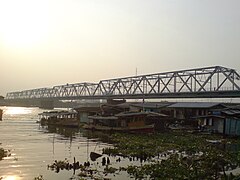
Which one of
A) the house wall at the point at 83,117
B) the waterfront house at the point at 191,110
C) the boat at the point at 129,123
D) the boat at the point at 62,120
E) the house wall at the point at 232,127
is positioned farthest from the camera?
the house wall at the point at 83,117

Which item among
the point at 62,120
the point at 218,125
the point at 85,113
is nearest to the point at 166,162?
the point at 218,125

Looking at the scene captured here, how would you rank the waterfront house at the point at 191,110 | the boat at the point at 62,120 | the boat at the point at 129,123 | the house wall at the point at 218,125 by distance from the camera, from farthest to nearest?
the boat at the point at 62,120 → the waterfront house at the point at 191,110 → the boat at the point at 129,123 → the house wall at the point at 218,125

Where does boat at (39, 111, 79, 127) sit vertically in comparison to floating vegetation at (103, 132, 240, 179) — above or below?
below

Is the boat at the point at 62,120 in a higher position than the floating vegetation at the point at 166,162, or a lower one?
lower

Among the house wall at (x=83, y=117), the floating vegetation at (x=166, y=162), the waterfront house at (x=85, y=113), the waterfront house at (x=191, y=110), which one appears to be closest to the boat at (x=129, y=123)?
the waterfront house at (x=85, y=113)

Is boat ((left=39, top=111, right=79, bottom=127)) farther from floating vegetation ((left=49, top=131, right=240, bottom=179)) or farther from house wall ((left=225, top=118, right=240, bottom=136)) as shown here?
floating vegetation ((left=49, top=131, right=240, bottom=179))

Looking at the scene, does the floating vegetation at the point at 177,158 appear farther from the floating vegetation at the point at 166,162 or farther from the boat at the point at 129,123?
the boat at the point at 129,123

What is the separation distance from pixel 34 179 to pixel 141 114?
2924cm

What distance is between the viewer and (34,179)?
1872cm

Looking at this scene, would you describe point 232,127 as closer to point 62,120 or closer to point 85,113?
point 85,113

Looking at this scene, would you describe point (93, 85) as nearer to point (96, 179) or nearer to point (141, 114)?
point (141, 114)

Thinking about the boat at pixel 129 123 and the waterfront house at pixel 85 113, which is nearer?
the boat at pixel 129 123

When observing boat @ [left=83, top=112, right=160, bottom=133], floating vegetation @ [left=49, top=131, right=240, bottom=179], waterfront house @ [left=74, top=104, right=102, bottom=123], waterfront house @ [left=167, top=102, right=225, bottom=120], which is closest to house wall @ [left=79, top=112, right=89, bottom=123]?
waterfront house @ [left=74, top=104, right=102, bottom=123]

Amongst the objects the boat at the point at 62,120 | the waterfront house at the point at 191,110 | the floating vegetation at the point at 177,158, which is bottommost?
the boat at the point at 62,120
